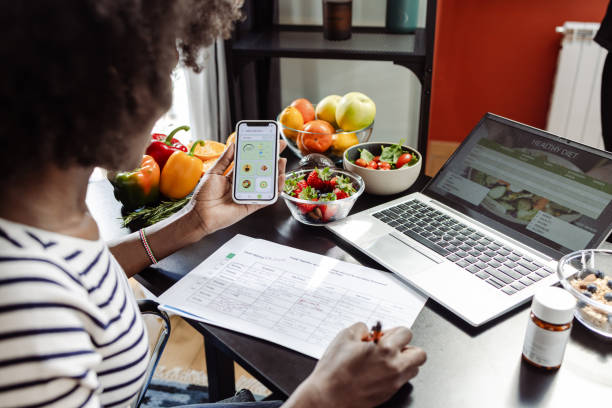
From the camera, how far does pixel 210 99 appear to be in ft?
6.79

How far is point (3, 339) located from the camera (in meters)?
0.50

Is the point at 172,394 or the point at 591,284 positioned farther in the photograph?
the point at 172,394

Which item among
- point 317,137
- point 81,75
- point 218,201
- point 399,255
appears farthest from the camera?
point 317,137

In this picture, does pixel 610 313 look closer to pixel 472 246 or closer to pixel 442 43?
pixel 472 246

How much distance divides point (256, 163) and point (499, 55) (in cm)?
190

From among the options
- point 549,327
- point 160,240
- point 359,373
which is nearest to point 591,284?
point 549,327

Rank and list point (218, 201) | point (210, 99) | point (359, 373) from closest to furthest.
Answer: point (359, 373)
point (218, 201)
point (210, 99)

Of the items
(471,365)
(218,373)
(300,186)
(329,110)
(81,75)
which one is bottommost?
(218,373)

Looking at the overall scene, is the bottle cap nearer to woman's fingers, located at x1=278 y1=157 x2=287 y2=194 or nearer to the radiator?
woman's fingers, located at x1=278 y1=157 x2=287 y2=194

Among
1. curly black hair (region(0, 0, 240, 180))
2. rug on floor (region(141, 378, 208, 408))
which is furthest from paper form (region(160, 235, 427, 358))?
rug on floor (region(141, 378, 208, 408))

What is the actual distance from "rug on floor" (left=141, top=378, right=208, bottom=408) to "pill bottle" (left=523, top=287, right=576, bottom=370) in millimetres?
1177

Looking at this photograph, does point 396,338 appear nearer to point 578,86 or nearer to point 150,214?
point 150,214

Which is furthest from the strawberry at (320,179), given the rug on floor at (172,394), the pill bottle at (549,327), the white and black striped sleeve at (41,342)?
the rug on floor at (172,394)

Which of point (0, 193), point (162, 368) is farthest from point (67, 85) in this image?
point (162, 368)
